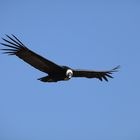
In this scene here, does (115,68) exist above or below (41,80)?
above

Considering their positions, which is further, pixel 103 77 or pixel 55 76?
pixel 103 77

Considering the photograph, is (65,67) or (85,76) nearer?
(65,67)

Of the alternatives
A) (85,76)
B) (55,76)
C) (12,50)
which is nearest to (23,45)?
(12,50)

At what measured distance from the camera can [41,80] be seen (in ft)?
99.1

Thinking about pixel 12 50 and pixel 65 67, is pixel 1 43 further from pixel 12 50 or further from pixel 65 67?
pixel 65 67

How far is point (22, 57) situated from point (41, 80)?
5.28ft

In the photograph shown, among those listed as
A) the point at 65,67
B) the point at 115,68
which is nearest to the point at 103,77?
the point at 115,68

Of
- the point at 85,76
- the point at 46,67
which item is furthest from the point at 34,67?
the point at 85,76

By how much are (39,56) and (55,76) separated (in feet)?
5.19

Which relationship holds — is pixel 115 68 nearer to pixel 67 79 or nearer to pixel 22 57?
pixel 67 79

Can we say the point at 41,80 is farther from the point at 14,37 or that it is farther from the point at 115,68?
the point at 115,68

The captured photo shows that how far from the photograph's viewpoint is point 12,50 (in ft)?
96.0

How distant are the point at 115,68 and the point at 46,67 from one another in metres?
4.67

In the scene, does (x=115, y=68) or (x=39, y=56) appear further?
(x=115, y=68)
